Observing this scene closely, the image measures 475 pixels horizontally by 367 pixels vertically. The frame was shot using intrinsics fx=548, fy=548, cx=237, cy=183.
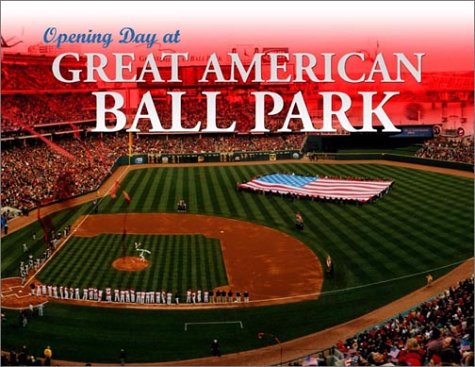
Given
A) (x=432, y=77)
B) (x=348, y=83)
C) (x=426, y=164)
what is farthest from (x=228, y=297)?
(x=426, y=164)

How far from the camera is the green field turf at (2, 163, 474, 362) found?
16375mm

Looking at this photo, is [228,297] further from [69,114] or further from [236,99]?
[69,114]

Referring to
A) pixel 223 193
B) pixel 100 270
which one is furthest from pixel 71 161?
pixel 100 270

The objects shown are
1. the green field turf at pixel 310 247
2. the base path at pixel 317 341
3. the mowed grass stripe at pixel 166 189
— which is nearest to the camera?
the base path at pixel 317 341

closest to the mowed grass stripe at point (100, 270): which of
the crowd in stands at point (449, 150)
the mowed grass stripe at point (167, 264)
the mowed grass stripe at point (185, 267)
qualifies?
the mowed grass stripe at point (167, 264)

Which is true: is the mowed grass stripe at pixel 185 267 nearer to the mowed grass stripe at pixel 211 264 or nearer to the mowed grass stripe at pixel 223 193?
the mowed grass stripe at pixel 211 264

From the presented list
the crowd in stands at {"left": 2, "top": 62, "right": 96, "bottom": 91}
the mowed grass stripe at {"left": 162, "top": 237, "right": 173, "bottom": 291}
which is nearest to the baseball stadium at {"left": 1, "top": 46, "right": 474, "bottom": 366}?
the mowed grass stripe at {"left": 162, "top": 237, "right": 173, "bottom": 291}

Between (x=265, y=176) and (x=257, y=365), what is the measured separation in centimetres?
2431

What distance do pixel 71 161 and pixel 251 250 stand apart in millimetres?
17835

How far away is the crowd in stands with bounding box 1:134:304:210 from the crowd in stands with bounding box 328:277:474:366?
19.1 meters

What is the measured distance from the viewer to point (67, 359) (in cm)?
1531

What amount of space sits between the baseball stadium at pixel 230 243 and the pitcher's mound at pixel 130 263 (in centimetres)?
12

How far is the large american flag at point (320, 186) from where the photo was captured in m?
32.6

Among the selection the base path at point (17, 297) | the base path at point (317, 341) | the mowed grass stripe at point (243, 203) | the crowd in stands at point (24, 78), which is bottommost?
the base path at point (317, 341)
